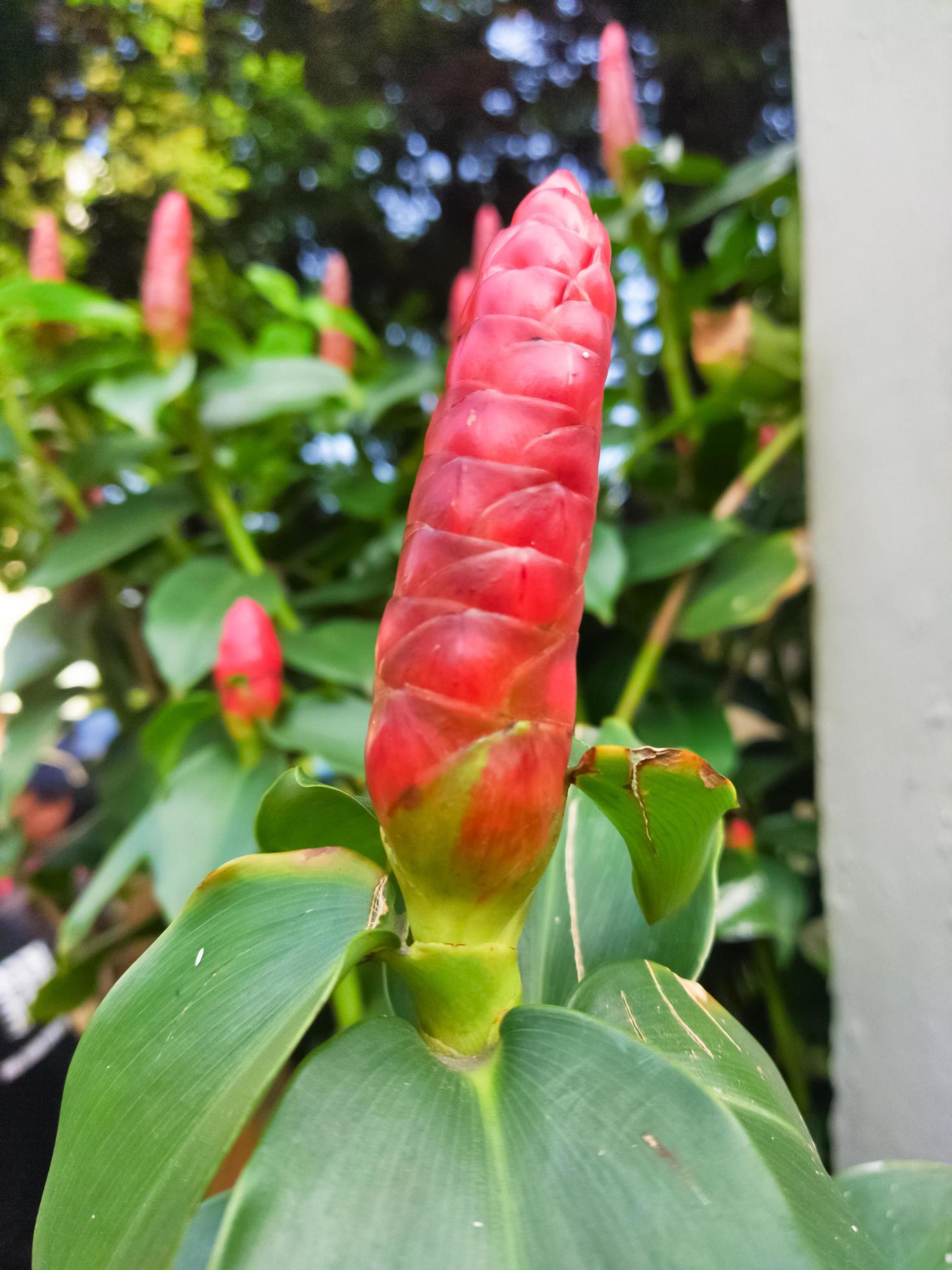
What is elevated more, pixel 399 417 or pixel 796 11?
pixel 796 11

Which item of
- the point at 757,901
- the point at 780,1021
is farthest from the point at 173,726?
the point at 780,1021

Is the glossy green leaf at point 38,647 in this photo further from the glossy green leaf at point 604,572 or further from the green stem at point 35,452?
the glossy green leaf at point 604,572

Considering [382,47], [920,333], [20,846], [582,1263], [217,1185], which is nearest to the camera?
[582,1263]

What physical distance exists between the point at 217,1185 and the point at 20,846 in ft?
1.59

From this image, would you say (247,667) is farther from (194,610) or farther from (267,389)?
(267,389)

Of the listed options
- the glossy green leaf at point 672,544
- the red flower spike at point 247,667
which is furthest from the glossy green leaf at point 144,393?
the glossy green leaf at point 672,544

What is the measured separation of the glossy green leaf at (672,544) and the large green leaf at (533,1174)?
48 cm

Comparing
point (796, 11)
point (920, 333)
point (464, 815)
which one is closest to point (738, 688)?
point (920, 333)

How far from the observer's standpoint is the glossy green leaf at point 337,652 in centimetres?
55

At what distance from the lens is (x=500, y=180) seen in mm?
824

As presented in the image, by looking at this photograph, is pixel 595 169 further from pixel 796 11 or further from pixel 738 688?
Answer: pixel 738 688

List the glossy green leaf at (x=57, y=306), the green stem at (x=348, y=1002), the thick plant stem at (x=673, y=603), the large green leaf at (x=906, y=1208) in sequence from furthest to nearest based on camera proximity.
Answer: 1. the thick plant stem at (x=673, y=603)
2. the glossy green leaf at (x=57, y=306)
3. the green stem at (x=348, y=1002)
4. the large green leaf at (x=906, y=1208)

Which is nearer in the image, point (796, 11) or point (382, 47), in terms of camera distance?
point (796, 11)

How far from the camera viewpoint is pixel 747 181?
661 mm
